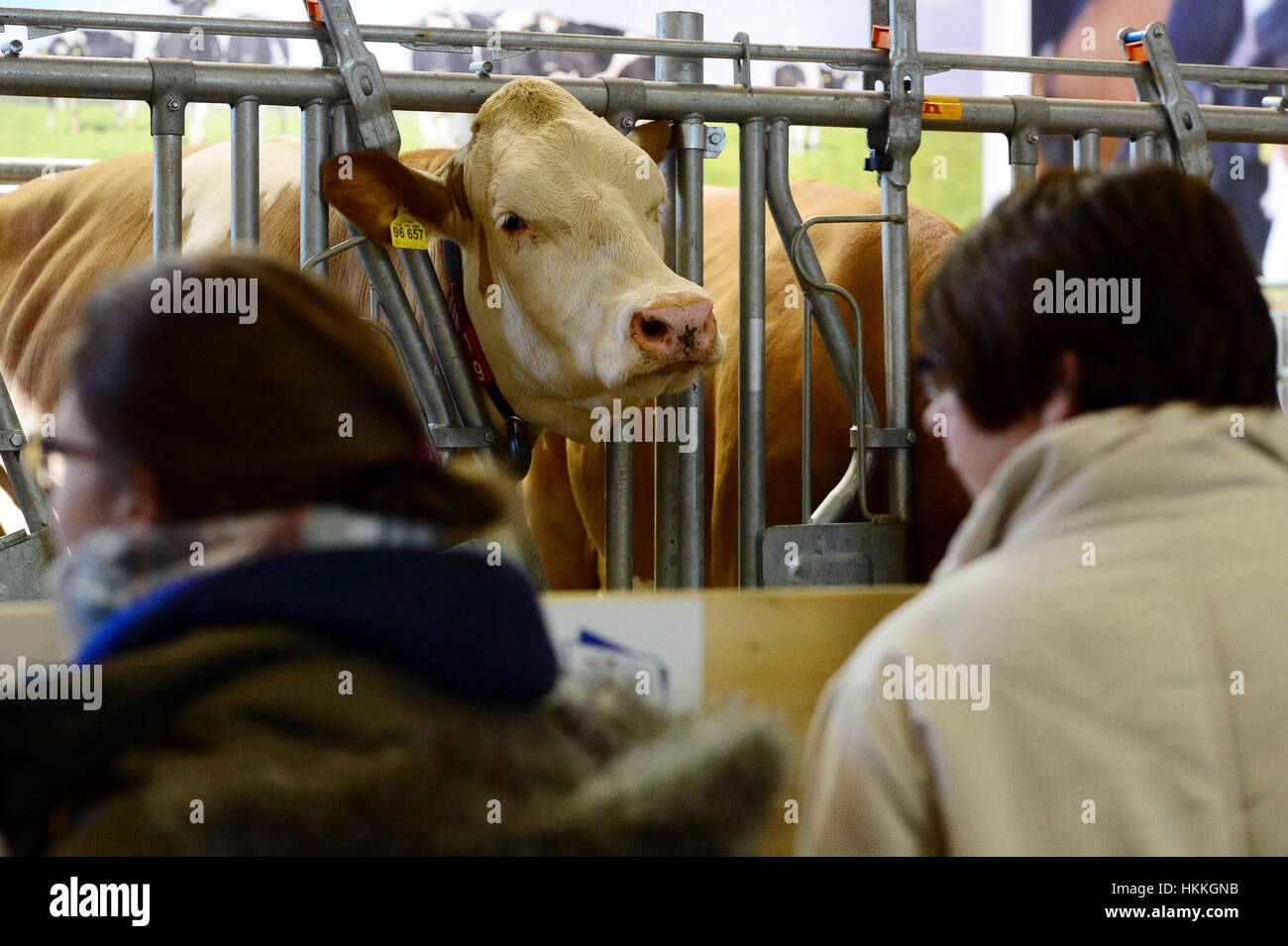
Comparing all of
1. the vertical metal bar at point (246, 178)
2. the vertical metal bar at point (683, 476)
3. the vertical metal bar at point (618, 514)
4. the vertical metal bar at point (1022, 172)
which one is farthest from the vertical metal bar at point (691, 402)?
the vertical metal bar at point (246, 178)

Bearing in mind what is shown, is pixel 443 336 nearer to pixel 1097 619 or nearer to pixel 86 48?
pixel 1097 619

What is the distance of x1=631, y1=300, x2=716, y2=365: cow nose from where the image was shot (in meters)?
2.46

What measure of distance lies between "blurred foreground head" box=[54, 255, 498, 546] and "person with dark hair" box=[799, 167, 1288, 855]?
0.31m

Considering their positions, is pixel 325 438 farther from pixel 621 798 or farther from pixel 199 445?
pixel 621 798

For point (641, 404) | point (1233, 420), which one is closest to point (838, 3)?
point (641, 404)

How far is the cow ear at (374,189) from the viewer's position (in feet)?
8.11

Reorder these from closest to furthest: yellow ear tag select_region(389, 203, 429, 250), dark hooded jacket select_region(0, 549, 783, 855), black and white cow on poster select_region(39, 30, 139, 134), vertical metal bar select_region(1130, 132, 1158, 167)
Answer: dark hooded jacket select_region(0, 549, 783, 855) → yellow ear tag select_region(389, 203, 429, 250) → vertical metal bar select_region(1130, 132, 1158, 167) → black and white cow on poster select_region(39, 30, 139, 134)

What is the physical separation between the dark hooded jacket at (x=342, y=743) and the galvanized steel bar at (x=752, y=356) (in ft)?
6.62

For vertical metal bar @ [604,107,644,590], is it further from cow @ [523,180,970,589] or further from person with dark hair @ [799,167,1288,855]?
person with dark hair @ [799,167,1288,855]

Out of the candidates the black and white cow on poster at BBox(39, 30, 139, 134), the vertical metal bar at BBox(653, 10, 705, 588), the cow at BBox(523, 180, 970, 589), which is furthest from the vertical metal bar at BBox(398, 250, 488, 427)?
the black and white cow on poster at BBox(39, 30, 139, 134)

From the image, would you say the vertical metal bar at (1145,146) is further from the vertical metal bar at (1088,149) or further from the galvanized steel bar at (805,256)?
the galvanized steel bar at (805,256)

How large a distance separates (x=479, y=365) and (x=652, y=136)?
1.90 ft

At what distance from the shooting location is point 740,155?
2.78 metres

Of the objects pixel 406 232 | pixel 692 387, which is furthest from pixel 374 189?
pixel 692 387
